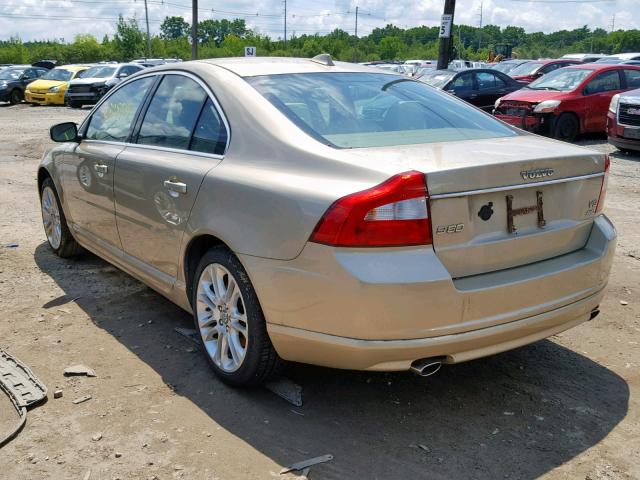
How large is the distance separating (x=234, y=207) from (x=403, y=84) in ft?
5.06

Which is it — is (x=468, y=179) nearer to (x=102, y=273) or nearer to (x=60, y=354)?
(x=60, y=354)

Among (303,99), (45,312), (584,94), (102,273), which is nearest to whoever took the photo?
(303,99)

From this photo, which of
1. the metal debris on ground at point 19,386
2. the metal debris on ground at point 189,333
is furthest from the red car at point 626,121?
Result: the metal debris on ground at point 19,386

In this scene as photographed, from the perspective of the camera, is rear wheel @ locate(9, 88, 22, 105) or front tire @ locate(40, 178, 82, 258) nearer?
front tire @ locate(40, 178, 82, 258)

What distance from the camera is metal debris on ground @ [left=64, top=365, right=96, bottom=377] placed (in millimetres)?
3734

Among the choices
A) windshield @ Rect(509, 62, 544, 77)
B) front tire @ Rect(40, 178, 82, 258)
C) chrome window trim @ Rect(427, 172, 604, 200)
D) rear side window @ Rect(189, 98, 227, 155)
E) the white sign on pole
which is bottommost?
front tire @ Rect(40, 178, 82, 258)

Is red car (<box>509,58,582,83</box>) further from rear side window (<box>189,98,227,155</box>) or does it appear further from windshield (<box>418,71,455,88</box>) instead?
rear side window (<box>189,98,227,155</box>)

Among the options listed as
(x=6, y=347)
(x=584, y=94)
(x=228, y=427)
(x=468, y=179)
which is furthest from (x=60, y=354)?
(x=584, y=94)

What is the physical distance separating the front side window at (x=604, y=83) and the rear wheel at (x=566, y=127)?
701mm

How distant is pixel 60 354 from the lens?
157 inches

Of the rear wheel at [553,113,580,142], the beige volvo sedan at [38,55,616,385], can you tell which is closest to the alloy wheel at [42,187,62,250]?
the beige volvo sedan at [38,55,616,385]

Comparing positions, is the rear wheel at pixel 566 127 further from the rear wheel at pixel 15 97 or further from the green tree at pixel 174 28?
the green tree at pixel 174 28

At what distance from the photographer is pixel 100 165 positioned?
4.64 meters

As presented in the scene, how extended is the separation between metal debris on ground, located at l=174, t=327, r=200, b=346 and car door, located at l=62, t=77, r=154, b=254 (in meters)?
0.74
